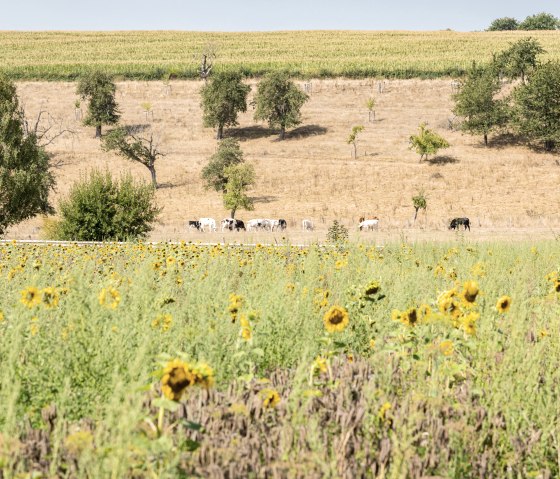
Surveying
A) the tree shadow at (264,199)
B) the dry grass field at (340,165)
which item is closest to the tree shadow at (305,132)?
the dry grass field at (340,165)

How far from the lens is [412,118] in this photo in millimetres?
67750

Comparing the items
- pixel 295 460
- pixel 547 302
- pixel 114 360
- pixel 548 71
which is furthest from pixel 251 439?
pixel 548 71

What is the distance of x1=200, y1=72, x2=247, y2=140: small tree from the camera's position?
212 ft

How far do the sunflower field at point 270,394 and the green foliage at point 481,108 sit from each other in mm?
58007

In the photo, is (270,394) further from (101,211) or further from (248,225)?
(248,225)

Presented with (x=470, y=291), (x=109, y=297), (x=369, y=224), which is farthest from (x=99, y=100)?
(x=470, y=291)

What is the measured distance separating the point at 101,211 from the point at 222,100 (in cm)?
4393

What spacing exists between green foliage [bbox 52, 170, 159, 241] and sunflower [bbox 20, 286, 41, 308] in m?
18.2

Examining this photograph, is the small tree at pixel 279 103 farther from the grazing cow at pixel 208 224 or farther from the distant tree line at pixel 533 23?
the distant tree line at pixel 533 23

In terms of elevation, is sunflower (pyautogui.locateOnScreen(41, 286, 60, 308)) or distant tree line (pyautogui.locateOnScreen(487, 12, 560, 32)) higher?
distant tree line (pyautogui.locateOnScreen(487, 12, 560, 32))

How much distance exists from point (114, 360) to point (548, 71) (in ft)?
217

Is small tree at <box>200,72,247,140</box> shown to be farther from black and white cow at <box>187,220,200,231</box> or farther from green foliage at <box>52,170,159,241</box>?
green foliage at <box>52,170,159,241</box>

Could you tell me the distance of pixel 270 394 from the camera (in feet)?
11.0

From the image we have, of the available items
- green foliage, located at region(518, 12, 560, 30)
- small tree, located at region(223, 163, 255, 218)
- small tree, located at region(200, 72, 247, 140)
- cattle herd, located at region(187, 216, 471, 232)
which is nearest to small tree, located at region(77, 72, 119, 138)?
small tree, located at region(200, 72, 247, 140)
